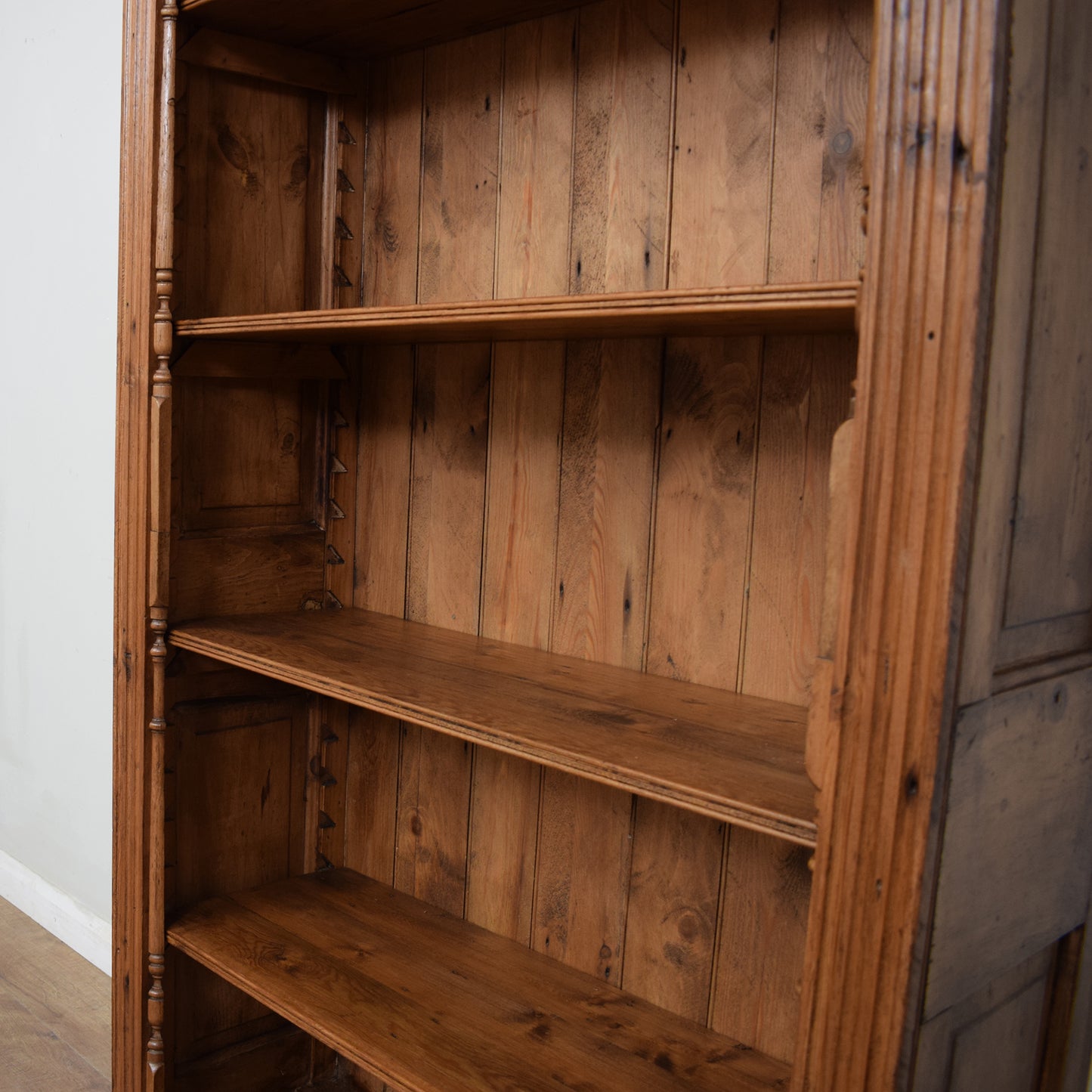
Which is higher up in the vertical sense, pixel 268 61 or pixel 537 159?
pixel 268 61

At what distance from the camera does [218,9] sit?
1.95 meters

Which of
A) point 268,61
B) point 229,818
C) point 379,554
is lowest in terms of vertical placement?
point 229,818

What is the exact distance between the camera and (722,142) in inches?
66.1

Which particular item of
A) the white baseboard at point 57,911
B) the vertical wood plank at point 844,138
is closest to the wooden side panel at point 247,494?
the vertical wood plank at point 844,138

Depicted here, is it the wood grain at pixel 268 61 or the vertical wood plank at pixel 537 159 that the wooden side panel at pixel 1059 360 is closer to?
the vertical wood plank at pixel 537 159

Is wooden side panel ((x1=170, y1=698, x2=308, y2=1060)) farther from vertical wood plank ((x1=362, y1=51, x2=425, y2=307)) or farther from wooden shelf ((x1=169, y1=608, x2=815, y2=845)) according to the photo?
vertical wood plank ((x1=362, y1=51, x2=425, y2=307))

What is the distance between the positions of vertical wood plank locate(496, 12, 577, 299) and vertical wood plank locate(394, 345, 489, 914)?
0.19m

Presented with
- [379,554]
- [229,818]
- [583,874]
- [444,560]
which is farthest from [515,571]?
[229,818]

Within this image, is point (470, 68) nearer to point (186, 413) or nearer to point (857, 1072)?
point (186, 413)

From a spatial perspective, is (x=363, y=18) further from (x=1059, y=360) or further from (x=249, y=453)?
(x=1059, y=360)

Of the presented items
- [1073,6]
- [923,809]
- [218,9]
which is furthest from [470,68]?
[923,809]

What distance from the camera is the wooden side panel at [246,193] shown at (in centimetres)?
207

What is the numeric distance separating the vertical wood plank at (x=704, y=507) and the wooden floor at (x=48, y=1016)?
5.65 ft

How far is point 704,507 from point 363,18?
1043mm
